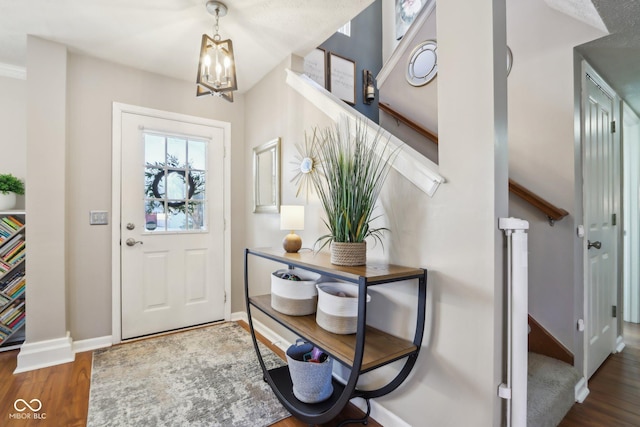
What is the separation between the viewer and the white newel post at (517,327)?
3.79ft

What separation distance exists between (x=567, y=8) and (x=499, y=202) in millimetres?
1430

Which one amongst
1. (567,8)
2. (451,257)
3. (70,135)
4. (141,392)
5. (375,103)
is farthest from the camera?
(375,103)

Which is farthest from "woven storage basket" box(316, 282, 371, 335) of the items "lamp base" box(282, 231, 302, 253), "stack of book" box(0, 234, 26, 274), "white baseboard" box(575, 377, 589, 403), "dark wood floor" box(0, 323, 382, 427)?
"stack of book" box(0, 234, 26, 274)

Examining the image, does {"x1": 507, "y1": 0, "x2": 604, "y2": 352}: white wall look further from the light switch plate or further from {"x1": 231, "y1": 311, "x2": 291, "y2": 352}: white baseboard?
the light switch plate

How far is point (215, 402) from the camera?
1.75 meters

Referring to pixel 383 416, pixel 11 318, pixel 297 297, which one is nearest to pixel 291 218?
pixel 297 297

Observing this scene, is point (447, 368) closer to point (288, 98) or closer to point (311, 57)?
point (288, 98)

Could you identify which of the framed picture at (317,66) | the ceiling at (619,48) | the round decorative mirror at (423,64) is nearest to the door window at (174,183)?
the framed picture at (317,66)

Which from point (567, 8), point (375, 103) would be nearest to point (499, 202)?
point (567, 8)

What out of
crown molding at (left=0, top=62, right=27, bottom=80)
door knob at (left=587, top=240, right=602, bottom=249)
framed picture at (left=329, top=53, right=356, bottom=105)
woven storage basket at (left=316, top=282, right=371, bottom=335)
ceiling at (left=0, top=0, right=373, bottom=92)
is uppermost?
framed picture at (left=329, top=53, right=356, bottom=105)

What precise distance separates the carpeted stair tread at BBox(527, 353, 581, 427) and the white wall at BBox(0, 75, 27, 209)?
395cm

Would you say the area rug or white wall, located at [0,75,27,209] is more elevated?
white wall, located at [0,75,27,209]

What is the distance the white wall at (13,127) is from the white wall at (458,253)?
10.4 ft

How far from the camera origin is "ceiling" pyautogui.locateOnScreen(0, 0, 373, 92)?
190 centimetres
